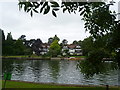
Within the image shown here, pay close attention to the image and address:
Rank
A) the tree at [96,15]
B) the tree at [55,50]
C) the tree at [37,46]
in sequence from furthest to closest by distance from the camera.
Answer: the tree at [37,46] < the tree at [55,50] < the tree at [96,15]

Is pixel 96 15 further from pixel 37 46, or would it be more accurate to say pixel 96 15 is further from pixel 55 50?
pixel 37 46

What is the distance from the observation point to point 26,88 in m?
11.8

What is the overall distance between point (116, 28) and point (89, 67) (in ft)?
5.63

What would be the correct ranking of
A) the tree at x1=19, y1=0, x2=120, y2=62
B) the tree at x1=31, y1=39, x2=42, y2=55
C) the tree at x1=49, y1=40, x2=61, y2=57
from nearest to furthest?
the tree at x1=19, y1=0, x2=120, y2=62 < the tree at x1=49, y1=40, x2=61, y2=57 < the tree at x1=31, y1=39, x2=42, y2=55

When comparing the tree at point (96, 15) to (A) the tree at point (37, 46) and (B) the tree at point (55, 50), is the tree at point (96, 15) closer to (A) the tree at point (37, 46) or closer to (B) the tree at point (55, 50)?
(B) the tree at point (55, 50)

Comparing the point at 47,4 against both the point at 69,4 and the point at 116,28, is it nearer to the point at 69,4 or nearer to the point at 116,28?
the point at 69,4

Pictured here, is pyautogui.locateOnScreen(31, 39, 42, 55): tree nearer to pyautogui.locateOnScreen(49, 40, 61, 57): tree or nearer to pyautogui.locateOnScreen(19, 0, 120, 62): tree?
pyautogui.locateOnScreen(49, 40, 61, 57): tree

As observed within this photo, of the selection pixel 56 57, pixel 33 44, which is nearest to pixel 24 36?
pixel 33 44

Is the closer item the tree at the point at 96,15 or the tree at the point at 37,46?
the tree at the point at 96,15

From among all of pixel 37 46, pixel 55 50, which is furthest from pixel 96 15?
pixel 37 46

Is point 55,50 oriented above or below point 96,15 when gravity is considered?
below

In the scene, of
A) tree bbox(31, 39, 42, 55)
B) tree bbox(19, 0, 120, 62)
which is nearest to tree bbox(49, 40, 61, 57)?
tree bbox(31, 39, 42, 55)

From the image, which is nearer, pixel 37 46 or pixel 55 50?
pixel 55 50

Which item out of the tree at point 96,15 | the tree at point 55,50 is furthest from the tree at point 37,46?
the tree at point 96,15
